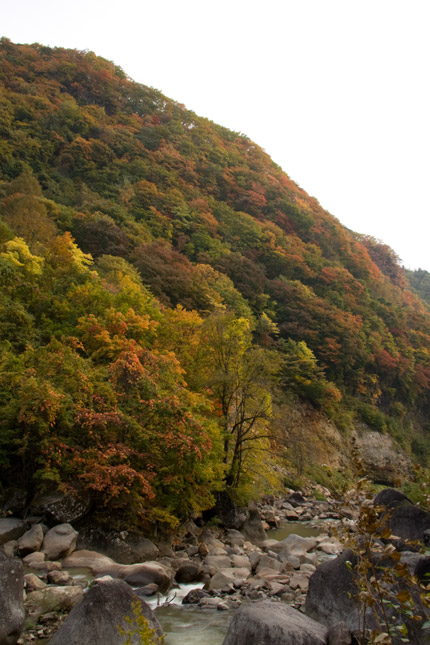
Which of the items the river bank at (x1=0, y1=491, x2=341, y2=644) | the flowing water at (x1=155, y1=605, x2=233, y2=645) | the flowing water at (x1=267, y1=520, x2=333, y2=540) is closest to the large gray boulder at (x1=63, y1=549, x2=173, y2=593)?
the river bank at (x1=0, y1=491, x2=341, y2=644)

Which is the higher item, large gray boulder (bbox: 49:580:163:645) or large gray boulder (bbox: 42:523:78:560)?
large gray boulder (bbox: 49:580:163:645)

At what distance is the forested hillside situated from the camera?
45.1 ft

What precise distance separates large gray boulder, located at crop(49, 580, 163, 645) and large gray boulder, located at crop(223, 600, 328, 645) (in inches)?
45.7

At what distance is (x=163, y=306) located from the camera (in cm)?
2816

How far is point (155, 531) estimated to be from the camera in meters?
14.0

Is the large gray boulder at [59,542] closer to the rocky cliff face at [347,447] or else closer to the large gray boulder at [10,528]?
the large gray boulder at [10,528]

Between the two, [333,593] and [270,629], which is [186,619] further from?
[270,629]

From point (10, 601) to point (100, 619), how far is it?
1.62 m

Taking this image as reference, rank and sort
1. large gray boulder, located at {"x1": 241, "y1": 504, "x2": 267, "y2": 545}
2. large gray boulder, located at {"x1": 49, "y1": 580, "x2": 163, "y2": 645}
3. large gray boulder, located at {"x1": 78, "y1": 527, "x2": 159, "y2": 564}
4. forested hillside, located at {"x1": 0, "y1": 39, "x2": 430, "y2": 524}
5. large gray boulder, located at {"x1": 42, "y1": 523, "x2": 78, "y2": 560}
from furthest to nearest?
large gray boulder, located at {"x1": 241, "y1": 504, "x2": 267, "y2": 545}
forested hillside, located at {"x1": 0, "y1": 39, "x2": 430, "y2": 524}
large gray boulder, located at {"x1": 78, "y1": 527, "x2": 159, "y2": 564}
large gray boulder, located at {"x1": 42, "y1": 523, "x2": 78, "y2": 560}
large gray boulder, located at {"x1": 49, "y1": 580, "x2": 163, "y2": 645}

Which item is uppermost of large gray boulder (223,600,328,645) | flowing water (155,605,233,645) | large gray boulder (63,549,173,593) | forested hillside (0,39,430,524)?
forested hillside (0,39,430,524)

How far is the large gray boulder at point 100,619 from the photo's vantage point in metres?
5.99

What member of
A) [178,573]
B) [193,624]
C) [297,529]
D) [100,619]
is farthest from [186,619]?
[297,529]

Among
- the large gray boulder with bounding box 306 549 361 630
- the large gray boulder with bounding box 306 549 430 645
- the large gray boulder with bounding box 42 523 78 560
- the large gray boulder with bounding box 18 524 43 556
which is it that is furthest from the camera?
the large gray boulder with bounding box 42 523 78 560

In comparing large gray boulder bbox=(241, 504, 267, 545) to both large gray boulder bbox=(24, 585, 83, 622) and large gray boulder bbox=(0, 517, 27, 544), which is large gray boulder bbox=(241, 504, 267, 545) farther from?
large gray boulder bbox=(24, 585, 83, 622)
